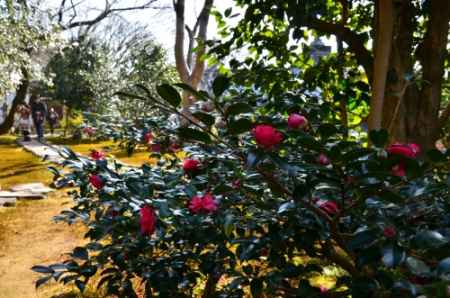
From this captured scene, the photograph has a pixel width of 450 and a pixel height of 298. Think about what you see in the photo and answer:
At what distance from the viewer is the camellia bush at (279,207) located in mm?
1031

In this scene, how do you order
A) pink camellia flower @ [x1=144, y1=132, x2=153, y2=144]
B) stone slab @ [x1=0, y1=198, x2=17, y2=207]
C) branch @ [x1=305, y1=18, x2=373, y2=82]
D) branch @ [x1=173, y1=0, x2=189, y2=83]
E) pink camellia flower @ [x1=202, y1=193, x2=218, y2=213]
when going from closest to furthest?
pink camellia flower @ [x1=202, y1=193, x2=218, y2=213]
pink camellia flower @ [x1=144, y1=132, x2=153, y2=144]
branch @ [x1=305, y1=18, x2=373, y2=82]
stone slab @ [x1=0, y1=198, x2=17, y2=207]
branch @ [x1=173, y1=0, x2=189, y2=83]

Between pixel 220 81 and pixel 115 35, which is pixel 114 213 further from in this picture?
pixel 115 35

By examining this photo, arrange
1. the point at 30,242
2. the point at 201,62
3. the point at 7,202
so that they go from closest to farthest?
the point at 30,242
the point at 7,202
the point at 201,62

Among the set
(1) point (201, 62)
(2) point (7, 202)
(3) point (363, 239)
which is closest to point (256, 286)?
(3) point (363, 239)

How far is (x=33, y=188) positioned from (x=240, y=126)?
21.2ft

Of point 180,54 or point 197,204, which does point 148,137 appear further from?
point 180,54

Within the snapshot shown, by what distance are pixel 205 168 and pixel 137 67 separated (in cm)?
1935

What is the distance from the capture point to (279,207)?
121 cm

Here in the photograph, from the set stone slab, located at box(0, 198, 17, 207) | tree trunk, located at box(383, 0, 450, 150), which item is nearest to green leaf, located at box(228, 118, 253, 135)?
tree trunk, located at box(383, 0, 450, 150)

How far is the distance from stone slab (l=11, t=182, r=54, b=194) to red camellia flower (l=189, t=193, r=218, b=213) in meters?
5.79

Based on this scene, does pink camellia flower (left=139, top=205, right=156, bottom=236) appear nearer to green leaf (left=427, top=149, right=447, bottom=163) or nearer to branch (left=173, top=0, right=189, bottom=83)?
green leaf (left=427, top=149, right=447, bottom=163)

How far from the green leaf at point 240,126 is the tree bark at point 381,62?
1.15 meters

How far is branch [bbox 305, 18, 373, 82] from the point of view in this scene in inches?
101

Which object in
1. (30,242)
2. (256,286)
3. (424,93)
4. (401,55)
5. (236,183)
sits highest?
(401,55)
